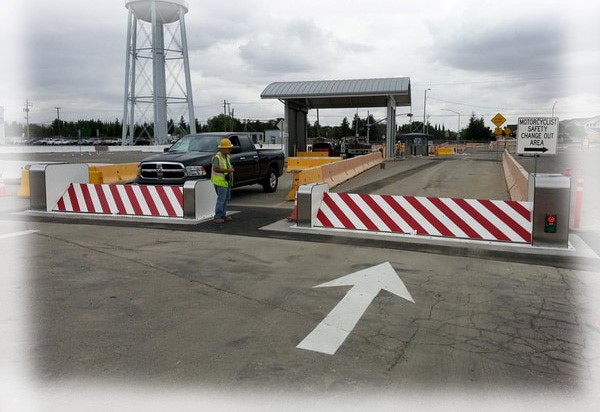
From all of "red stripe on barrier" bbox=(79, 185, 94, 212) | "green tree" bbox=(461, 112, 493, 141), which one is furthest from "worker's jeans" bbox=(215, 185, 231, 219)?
"green tree" bbox=(461, 112, 493, 141)

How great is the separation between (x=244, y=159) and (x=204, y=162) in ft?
6.58

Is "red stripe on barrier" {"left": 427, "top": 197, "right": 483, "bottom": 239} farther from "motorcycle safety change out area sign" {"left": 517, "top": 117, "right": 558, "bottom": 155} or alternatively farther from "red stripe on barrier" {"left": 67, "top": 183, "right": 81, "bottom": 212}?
"red stripe on barrier" {"left": 67, "top": 183, "right": 81, "bottom": 212}

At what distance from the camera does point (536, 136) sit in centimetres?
965

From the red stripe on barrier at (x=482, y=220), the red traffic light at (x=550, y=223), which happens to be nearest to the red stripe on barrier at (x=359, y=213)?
the red stripe on barrier at (x=482, y=220)

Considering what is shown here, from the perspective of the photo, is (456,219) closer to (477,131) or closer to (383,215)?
(383,215)

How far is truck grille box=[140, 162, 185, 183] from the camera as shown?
13164 millimetres

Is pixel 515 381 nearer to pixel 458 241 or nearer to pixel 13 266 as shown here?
pixel 458 241

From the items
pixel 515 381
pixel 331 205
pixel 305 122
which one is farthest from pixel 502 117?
pixel 515 381

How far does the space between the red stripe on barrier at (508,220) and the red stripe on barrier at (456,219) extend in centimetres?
48

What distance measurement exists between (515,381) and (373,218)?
243 inches

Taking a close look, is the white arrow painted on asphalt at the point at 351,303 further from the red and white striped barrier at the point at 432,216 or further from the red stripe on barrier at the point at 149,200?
the red stripe on barrier at the point at 149,200

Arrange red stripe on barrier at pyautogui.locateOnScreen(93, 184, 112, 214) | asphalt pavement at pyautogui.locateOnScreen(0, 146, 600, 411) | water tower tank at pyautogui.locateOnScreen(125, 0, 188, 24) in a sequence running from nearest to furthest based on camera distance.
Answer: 1. asphalt pavement at pyautogui.locateOnScreen(0, 146, 600, 411)
2. red stripe on barrier at pyautogui.locateOnScreen(93, 184, 112, 214)
3. water tower tank at pyautogui.locateOnScreen(125, 0, 188, 24)

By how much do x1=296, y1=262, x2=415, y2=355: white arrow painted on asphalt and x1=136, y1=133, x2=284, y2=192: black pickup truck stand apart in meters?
7.23

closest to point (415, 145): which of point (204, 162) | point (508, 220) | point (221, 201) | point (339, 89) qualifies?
point (339, 89)
